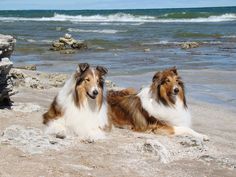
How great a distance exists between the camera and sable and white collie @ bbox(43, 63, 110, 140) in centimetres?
713

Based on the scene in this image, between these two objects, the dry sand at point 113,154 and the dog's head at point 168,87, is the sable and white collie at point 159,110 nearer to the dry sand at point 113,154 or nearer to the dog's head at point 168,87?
the dog's head at point 168,87

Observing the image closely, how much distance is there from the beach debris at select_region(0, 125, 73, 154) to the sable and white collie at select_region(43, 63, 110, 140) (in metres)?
0.24

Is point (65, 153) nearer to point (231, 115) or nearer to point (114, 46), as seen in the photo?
point (231, 115)

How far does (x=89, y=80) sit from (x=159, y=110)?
1.38m

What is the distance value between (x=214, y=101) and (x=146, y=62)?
7.82m

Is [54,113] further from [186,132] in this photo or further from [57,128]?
[186,132]

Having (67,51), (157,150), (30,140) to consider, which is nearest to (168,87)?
(157,150)

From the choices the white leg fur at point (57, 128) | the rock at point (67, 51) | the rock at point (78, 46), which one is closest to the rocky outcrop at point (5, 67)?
the white leg fur at point (57, 128)

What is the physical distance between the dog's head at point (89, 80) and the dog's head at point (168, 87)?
→ 1.01m

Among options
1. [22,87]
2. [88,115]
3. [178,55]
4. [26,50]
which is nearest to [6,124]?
[88,115]

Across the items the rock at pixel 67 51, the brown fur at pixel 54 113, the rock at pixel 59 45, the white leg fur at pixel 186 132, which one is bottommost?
the rock at pixel 67 51

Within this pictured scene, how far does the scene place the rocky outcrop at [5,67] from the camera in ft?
28.1

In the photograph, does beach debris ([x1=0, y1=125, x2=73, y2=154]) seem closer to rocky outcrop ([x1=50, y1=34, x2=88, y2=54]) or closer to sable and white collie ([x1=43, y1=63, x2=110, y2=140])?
Result: sable and white collie ([x1=43, y1=63, x2=110, y2=140])

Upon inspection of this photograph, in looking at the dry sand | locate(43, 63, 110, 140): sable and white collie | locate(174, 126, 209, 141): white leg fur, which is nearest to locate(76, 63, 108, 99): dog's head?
locate(43, 63, 110, 140): sable and white collie
